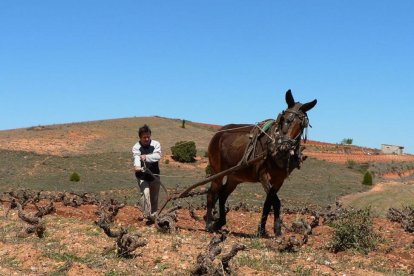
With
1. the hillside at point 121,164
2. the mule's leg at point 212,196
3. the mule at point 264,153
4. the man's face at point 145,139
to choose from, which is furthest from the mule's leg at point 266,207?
the hillside at point 121,164

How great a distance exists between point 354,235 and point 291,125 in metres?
2.21

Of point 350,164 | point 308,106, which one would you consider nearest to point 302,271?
point 308,106

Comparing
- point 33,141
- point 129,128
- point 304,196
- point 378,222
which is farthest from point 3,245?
point 129,128

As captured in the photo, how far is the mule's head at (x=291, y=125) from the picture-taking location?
8.84 m

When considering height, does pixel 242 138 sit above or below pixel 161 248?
above

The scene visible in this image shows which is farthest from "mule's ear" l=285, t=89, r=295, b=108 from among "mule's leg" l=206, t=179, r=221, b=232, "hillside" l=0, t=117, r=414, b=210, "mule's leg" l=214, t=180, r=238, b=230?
"hillside" l=0, t=117, r=414, b=210

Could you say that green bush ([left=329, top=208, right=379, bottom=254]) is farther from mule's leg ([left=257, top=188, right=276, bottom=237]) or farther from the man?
the man

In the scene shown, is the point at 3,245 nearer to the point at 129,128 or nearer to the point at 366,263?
the point at 366,263

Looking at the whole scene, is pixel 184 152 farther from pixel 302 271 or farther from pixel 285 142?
pixel 302 271

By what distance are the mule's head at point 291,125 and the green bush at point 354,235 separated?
1.72 meters

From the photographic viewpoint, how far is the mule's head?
8.84 metres

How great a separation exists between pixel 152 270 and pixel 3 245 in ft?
8.98

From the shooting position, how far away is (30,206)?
13781 mm

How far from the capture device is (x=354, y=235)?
9.36 m
